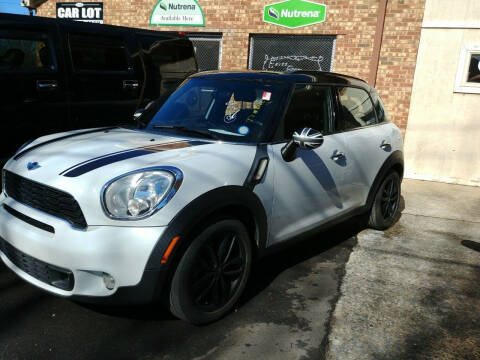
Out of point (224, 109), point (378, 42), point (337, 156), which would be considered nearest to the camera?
point (224, 109)

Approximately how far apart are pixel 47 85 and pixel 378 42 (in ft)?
19.1

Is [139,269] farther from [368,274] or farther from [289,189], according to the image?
[368,274]

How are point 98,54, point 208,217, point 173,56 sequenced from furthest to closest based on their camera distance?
point 173,56, point 98,54, point 208,217

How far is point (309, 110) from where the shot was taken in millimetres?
3582

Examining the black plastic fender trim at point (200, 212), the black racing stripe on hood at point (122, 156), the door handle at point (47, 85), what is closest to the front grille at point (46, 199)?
the black racing stripe on hood at point (122, 156)

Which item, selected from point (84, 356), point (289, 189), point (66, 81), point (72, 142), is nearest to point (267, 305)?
point (289, 189)

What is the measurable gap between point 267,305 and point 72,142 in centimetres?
179

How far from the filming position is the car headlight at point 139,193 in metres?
2.41

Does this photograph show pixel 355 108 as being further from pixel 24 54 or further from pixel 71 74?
pixel 24 54

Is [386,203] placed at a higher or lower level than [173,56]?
lower

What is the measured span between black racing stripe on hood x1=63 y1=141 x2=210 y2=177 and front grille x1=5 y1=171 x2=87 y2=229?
145mm

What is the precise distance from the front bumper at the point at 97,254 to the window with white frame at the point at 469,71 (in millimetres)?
7071

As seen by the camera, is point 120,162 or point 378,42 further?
point 378,42

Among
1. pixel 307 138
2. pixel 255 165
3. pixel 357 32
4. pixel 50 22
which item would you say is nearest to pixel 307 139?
pixel 307 138
